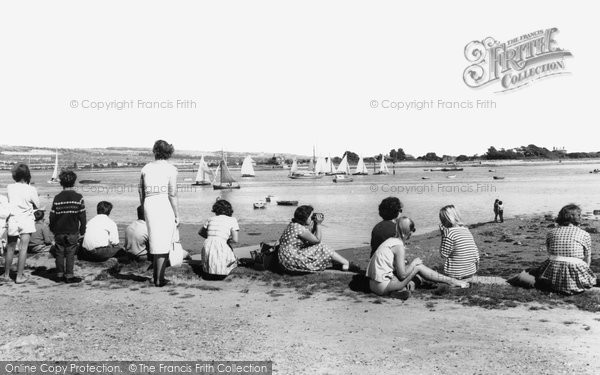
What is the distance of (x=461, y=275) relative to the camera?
6.90 metres

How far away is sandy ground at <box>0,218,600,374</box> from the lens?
4.57 meters

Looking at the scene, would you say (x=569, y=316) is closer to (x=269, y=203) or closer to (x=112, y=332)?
(x=112, y=332)

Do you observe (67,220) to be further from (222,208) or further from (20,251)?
(222,208)

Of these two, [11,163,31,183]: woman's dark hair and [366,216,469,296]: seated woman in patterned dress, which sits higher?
[11,163,31,183]: woman's dark hair

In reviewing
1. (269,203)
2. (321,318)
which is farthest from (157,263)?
(269,203)

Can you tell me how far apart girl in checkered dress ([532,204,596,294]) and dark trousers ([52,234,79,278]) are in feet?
20.8

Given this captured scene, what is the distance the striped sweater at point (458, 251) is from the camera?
684cm

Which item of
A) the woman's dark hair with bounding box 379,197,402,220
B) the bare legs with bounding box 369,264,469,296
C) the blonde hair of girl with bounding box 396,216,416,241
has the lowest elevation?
the bare legs with bounding box 369,264,469,296

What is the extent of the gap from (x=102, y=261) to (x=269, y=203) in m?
30.9

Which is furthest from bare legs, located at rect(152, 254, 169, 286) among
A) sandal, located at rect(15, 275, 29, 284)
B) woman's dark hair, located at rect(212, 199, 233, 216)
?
sandal, located at rect(15, 275, 29, 284)

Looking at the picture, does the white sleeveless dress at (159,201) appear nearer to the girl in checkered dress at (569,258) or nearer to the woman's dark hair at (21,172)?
the woman's dark hair at (21,172)

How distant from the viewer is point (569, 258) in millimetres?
6266

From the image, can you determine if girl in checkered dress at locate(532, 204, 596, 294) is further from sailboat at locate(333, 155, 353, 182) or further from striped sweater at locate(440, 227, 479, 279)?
sailboat at locate(333, 155, 353, 182)

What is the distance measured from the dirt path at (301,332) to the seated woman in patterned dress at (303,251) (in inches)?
25.3
